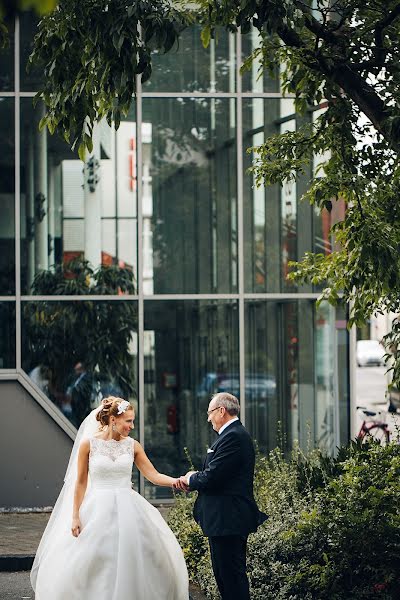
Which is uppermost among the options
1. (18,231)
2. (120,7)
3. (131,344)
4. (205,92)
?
(205,92)

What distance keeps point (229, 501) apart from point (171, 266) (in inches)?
309

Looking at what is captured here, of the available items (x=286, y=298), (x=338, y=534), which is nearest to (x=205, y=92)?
(x=286, y=298)

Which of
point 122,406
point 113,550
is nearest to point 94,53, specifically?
point 122,406

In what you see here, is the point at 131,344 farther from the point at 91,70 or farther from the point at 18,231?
the point at 91,70

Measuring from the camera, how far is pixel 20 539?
38.6 ft

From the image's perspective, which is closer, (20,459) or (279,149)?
(279,149)

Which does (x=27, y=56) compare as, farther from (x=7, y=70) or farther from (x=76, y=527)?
(x=76, y=527)

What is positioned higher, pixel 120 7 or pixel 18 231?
pixel 120 7

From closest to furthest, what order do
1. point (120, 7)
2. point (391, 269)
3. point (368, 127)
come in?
point (120, 7) → point (391, 269) → point (368, 127)

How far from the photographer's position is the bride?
7359 mm

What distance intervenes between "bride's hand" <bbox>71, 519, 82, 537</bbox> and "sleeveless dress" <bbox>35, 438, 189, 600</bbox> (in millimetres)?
37

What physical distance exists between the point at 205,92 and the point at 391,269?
25.4 feet

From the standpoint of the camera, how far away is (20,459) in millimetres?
14227

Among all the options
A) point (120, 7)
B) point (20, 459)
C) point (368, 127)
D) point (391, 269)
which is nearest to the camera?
point (120, 7)
